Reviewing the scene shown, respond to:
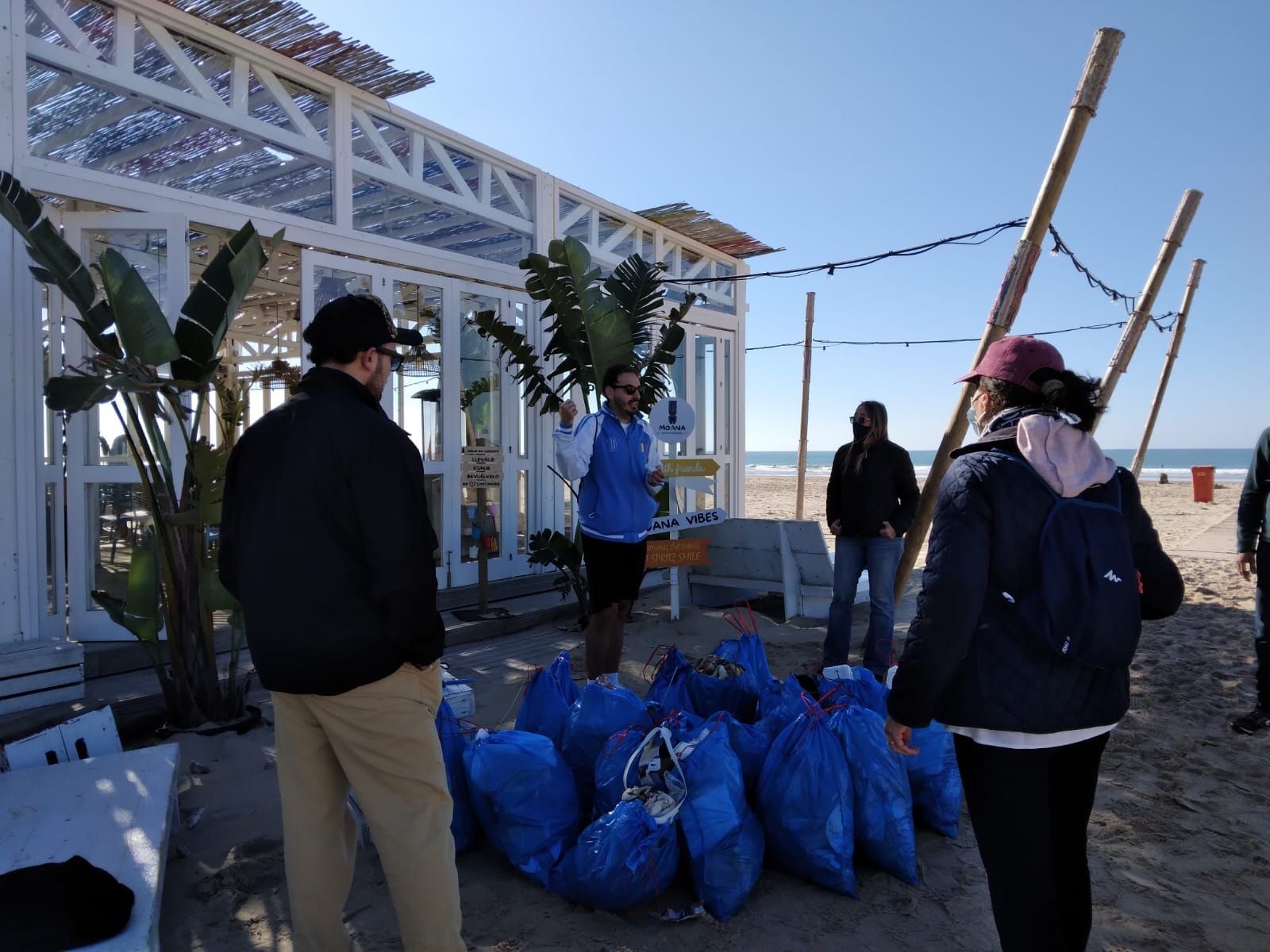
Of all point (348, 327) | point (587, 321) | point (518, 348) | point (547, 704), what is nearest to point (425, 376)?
point (518, 348)

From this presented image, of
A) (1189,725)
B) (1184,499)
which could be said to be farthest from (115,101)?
(1184,499)

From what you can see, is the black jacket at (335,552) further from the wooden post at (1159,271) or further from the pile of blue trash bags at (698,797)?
the wooden post at (1159,271)

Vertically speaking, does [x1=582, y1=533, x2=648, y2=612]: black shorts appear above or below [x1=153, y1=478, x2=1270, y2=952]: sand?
above

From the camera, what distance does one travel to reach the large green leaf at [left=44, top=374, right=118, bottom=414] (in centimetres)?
353

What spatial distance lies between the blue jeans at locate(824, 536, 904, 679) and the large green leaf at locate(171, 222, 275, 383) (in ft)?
12.5

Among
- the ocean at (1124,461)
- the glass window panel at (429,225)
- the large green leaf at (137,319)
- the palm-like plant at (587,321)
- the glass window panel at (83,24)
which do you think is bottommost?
the ocean at (1124,461)

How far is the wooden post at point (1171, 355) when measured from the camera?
35.8 ft

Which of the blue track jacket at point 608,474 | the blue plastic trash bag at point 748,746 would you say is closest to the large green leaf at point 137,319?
the blue track jacket at point 608,474

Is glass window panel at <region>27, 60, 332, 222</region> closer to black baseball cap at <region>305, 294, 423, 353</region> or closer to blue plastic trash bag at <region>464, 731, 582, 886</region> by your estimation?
black baseball cap at <region>305, 294, 423, 353</region>

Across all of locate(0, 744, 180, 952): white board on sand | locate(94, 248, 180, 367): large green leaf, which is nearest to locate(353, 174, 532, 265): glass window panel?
locate(94, 248, 180, 367): large green leaf

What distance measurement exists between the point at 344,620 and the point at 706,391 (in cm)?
877

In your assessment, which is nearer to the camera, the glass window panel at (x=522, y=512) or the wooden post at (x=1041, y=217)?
the wooden post at (x=1041, y=217)

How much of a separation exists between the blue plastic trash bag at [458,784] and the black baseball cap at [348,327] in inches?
55.0

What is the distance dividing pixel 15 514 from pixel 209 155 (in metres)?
2.94
